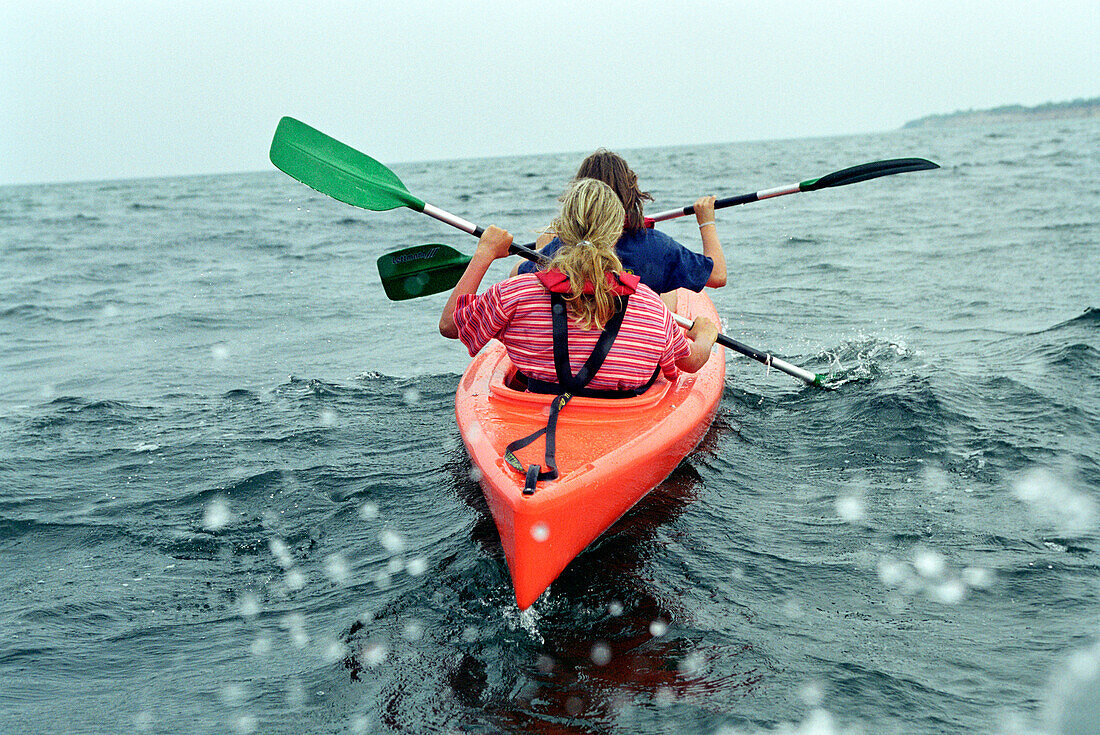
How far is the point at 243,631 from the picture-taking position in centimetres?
308

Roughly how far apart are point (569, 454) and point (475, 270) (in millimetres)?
887

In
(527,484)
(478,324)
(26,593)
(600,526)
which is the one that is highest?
(478,324)

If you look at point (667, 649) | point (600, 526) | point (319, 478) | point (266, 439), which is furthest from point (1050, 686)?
point (266, 439)

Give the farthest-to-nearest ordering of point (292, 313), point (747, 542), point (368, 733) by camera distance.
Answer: point (292, 313) → point (747, 542) → point (368, 733)

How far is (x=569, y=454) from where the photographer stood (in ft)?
10.7

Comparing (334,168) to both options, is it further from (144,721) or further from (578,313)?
(144,721)

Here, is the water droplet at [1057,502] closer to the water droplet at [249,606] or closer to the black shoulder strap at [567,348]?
the black shoulder strap at [567,348]

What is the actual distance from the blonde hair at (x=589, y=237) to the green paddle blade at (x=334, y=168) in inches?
60.5

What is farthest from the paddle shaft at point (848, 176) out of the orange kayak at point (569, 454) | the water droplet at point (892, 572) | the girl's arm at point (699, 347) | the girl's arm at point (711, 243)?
the water droplet at point (892, 572)

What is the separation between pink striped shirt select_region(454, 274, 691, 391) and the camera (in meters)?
3.24

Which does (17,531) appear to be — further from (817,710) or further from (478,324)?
(817,710)

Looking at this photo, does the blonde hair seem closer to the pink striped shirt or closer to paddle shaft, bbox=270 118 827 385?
the pink striped shirt

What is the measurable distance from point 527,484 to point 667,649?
0.74 metres

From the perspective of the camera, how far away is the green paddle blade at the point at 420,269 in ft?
14.3
